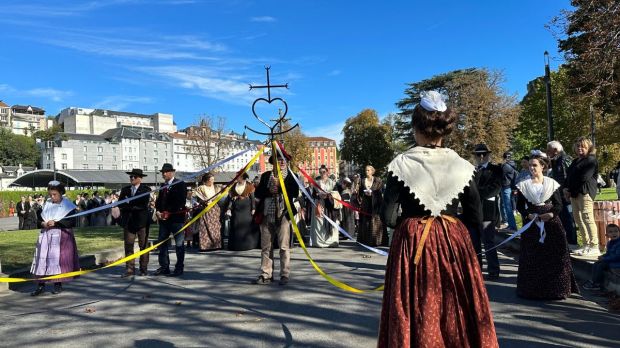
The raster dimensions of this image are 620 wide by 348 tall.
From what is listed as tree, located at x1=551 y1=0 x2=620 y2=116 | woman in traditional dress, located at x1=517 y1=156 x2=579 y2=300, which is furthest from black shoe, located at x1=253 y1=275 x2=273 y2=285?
tree, located at x1=551 y1=0 x2=620 y2=116

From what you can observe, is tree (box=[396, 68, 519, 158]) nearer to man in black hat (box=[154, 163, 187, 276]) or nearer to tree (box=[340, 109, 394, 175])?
tree (box=[340, 109, 394, 175])

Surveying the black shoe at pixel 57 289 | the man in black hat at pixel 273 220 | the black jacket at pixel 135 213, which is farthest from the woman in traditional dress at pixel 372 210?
the black shoe at pixel 57 289

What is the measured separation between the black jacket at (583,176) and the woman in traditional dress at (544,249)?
233 centimetres

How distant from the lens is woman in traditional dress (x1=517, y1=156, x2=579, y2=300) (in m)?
6.27

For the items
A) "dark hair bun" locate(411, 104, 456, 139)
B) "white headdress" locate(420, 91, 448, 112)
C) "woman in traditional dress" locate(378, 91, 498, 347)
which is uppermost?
"white headdress" locate(420, 91, 448, 112)

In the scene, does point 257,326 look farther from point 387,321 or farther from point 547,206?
point 547,206

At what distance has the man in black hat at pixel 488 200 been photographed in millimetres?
7535

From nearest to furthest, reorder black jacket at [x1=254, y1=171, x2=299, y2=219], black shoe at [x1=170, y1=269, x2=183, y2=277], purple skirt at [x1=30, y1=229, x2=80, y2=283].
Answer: purple skirt at [x1=30, y1=229, x2=80, y2=283] < black jacket at [x1=254, y1=171, x2=299, y2=219] < black shoe at [x1=170, y1=269, x2=183, y2=277]

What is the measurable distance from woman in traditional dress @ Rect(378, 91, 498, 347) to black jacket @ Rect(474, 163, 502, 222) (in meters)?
4.54

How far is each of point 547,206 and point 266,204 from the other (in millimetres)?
4133

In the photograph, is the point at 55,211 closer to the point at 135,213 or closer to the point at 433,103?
the point at 135,213

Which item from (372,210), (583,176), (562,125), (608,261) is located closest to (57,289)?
(372,210)

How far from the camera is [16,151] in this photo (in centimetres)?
11875

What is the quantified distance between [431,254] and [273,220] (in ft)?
16.7
